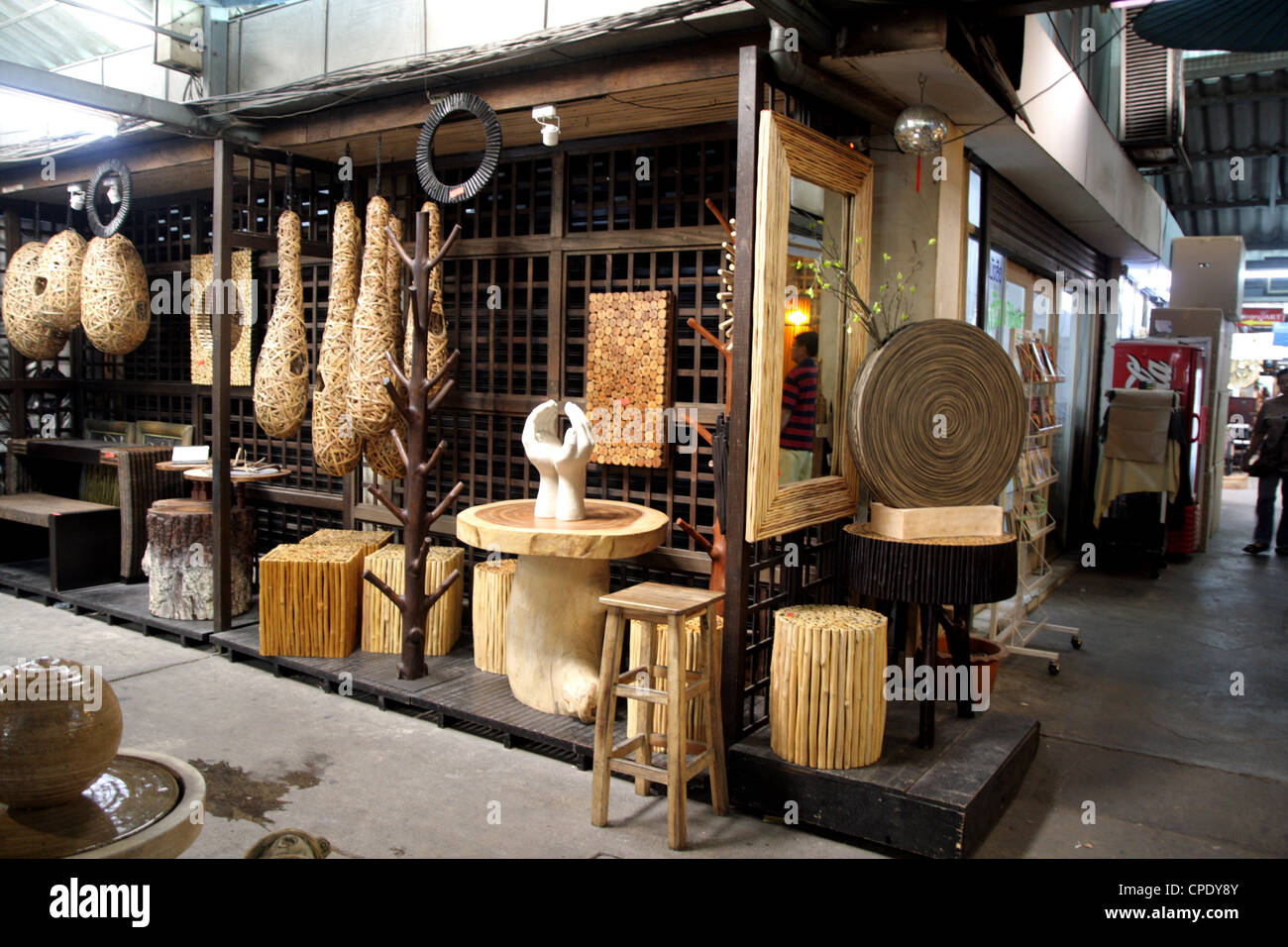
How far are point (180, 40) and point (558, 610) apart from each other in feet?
14.5

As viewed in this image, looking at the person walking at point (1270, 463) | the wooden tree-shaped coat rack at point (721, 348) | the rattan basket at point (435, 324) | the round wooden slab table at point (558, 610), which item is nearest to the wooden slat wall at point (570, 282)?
the wooden tree-shaped coat rack at point (721, 348)

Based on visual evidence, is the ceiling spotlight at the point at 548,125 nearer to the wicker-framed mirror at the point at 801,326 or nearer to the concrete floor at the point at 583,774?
the wicker-framed mirror at the point at 801,326

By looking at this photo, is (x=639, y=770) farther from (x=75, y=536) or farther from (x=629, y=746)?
(x=75, y=536)

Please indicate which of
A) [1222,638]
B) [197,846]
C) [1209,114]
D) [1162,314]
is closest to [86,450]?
[197,846]

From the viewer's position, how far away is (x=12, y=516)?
7367mm

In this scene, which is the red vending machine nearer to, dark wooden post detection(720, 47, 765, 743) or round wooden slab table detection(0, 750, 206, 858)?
dark wooden post detection(720, 47, 765, 743)

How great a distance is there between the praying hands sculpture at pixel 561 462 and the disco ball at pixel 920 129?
1962 millimetres

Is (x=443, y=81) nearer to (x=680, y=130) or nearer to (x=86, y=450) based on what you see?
(x=680, y=130)

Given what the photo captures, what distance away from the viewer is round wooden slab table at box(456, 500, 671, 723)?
176 inches

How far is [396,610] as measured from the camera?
17.8 ft

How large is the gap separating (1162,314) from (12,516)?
11.8m

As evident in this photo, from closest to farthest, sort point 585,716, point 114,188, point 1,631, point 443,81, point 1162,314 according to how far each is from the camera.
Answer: point 585,716 < point 443,81 < point 1,631 < point 114,188 < point 1162,314

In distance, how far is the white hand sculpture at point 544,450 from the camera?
15.2ft

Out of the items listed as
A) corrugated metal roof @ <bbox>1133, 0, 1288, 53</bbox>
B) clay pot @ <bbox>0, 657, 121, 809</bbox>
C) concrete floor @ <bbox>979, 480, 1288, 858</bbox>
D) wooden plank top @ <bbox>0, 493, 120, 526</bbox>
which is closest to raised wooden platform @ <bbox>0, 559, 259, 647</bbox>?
wooden plank top @ <bbox>0, 493, 120, 526</bbox>
